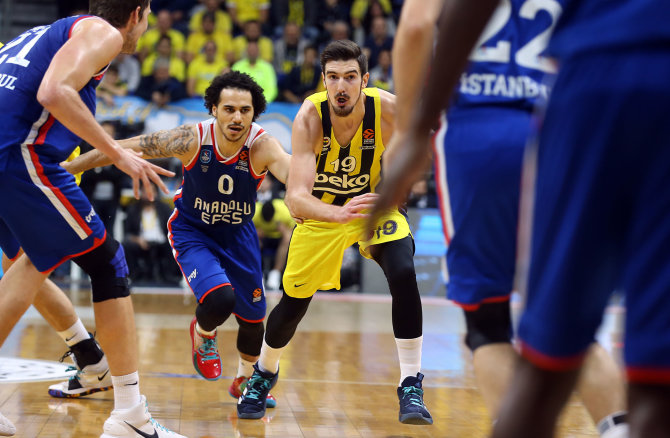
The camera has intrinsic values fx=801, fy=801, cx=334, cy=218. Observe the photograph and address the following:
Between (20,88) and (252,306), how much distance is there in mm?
2027

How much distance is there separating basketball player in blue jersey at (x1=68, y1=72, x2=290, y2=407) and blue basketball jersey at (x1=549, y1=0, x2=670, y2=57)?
3.49 meters

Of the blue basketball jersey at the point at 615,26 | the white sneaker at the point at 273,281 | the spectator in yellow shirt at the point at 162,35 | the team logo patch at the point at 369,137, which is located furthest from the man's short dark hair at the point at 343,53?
the spectator in yellow shirt at the point at 162,35

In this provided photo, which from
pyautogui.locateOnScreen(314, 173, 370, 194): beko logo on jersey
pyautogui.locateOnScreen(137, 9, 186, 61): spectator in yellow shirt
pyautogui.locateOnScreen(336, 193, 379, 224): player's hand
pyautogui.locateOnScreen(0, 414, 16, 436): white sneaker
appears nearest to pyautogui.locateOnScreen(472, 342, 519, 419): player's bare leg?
pyautogui.locateOnScreen(336, 193, 379, 224): player's hand

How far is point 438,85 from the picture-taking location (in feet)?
5.37

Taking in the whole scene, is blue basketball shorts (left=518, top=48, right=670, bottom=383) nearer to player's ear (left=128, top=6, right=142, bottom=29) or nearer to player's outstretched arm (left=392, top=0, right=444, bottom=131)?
player's outstretched arm (left=392, top=0, right=444, bottom=131)

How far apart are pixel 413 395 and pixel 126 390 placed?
5.05 feet

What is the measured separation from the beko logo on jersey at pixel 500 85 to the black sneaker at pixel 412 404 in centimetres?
231

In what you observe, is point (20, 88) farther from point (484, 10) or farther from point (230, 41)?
point (230, 41)

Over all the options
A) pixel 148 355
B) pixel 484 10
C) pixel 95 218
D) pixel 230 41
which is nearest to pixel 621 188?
pixel 484 10

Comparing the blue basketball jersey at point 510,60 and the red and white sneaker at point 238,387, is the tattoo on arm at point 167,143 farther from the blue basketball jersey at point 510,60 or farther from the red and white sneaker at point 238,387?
the blue basketball jersey at point 510,60

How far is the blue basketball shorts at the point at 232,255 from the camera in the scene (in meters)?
4.98

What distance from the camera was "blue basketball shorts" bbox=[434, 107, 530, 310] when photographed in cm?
223

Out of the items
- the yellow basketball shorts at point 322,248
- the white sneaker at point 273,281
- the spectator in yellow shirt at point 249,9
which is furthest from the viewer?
the spectator in yellow shirt at point 249,9

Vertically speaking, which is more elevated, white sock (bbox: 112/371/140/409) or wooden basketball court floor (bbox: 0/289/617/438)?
white sock (bbox: 112/371/140/409)
